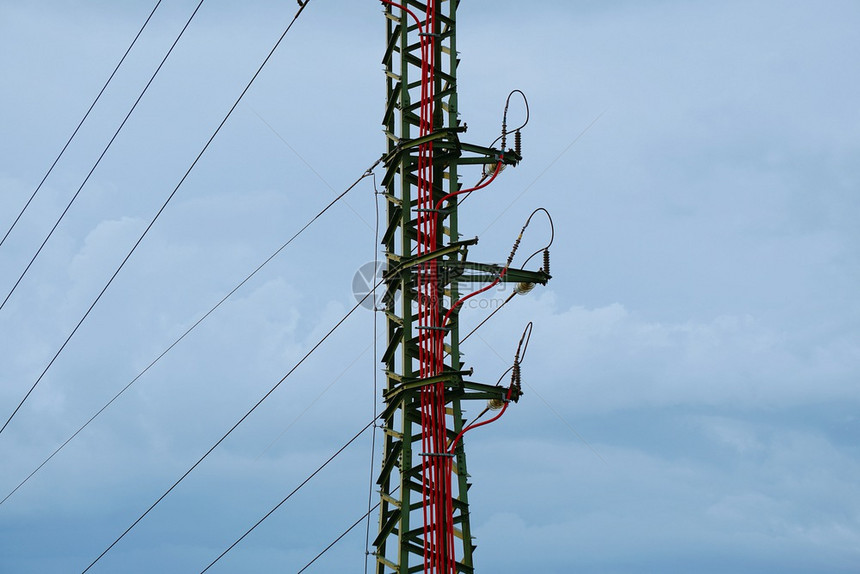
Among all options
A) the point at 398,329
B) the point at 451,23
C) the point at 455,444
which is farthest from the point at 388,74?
the point at 455,444

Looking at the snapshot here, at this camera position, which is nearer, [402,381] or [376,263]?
[402,381]

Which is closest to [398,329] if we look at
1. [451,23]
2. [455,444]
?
[455,444]

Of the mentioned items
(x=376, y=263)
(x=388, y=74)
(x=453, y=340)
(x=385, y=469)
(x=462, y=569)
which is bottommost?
(x=462, y=569)

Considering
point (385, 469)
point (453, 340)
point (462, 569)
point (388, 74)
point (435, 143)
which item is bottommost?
point (462, 569)

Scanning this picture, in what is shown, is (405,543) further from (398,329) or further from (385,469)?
(398,329)

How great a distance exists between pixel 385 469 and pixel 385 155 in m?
7.04

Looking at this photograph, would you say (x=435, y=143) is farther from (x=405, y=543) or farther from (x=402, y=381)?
(x=405, y=543)

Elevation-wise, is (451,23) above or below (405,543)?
above

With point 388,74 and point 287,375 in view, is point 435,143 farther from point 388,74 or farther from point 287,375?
point 287,375

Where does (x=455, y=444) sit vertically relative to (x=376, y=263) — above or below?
below

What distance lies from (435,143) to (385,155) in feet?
4.54

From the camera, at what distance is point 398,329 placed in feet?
83.4

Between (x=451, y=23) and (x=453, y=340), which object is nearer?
(x=453, y=340)

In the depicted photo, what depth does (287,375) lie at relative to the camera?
27.3m
